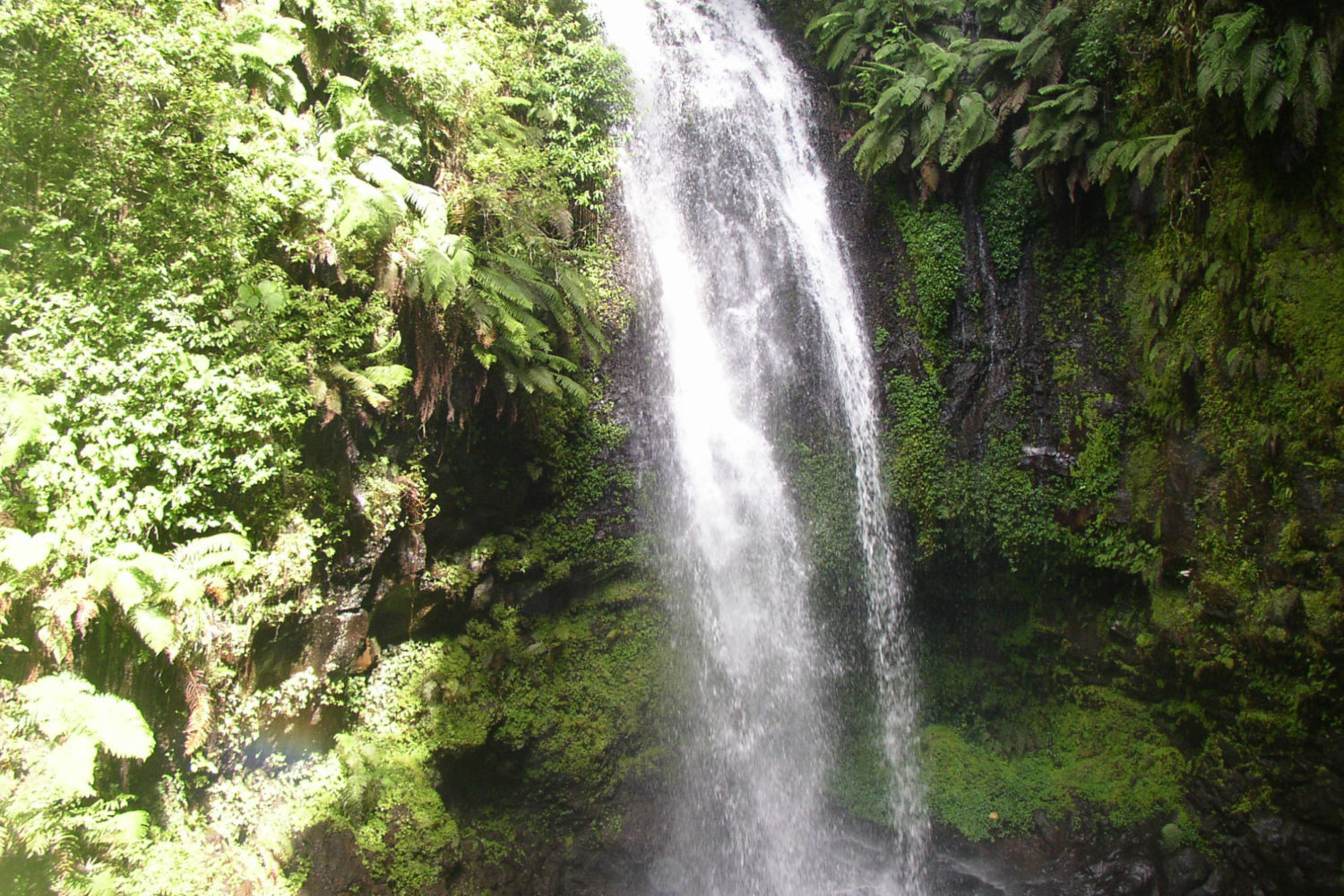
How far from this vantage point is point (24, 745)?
4.29m

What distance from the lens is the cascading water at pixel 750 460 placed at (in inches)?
322

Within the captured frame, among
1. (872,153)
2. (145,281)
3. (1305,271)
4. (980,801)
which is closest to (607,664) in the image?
(980,801)

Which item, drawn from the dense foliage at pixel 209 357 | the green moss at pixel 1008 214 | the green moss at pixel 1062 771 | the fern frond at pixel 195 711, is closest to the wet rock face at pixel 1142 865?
the green moss at pixel 1062 771

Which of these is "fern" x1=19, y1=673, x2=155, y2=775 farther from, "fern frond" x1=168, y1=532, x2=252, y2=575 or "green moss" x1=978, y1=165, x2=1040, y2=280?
"green moss" x1=978, y1=165, x2=1040, y2=280

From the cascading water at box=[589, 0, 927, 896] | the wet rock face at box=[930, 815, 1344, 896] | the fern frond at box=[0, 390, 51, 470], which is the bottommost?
the wet rock face at box=[930, 815, 1344, 896]

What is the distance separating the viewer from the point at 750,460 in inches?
354

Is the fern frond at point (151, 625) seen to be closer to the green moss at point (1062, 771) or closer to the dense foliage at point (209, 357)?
the dense foliage at point (209, 357)

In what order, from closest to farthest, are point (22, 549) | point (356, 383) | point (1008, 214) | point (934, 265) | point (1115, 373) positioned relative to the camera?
point (22, 549) → point (356, 383) → point (1115, 373) → point (1008, 214) → point (934, 265)

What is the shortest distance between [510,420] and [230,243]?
3.20m

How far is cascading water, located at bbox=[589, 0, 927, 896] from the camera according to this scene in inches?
322

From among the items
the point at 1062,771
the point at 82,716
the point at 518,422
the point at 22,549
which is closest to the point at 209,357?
the point at 22,549

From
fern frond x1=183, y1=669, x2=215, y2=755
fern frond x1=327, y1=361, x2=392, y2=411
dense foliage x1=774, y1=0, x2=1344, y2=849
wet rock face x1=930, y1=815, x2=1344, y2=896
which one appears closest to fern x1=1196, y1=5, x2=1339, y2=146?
dense foliage x1=774, y1=0, x2=1344, y2=849

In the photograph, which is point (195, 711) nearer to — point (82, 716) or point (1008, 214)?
point (82, 716)

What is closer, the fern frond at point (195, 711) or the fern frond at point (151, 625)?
the fern frond at point (151, 625)
